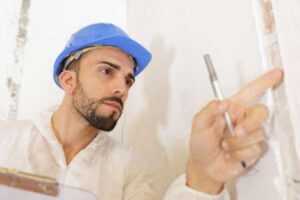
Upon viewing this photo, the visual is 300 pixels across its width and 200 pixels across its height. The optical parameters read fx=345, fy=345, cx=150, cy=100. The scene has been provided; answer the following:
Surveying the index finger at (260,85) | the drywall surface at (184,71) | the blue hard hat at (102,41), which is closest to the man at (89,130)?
the blue hard hat at (102,41)

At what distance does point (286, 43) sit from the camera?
0.61 meters

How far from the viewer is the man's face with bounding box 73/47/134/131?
3.24ft

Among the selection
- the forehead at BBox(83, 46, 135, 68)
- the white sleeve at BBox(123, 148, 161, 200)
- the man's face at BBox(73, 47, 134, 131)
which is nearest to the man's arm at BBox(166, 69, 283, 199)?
the white sleeve at BBox(123, 148, 161, 200)

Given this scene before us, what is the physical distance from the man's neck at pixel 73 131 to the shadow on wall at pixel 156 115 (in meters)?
0.22

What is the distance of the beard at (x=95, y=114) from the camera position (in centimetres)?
98

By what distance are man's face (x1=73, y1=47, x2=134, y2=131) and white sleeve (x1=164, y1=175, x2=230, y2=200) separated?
12.2 inches

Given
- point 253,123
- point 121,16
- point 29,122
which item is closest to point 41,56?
point 121,16

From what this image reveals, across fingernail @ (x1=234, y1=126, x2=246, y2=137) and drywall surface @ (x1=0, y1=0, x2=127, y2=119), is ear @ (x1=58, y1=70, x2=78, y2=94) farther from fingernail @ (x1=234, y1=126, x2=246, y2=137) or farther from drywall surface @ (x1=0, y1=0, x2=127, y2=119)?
fingernail @ (x1=234, y1=126, x2=246, y2=137)

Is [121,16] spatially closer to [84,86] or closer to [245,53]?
[84,86]

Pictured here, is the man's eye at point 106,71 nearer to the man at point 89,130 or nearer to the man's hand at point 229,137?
the man at point 89,130

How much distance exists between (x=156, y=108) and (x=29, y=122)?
417 millimetres

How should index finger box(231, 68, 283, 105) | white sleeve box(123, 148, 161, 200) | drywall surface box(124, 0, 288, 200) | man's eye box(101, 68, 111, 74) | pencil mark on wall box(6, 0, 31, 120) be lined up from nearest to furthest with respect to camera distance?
index finger box(231, 68, 283, 105) < drywall surface box(124, 0, 288, 200) < white sleeve box(123, 148, 161, 200) < man's eye box(101, 68, 111, 74) < pencil mark on wall box(6, 0, 31, 120)

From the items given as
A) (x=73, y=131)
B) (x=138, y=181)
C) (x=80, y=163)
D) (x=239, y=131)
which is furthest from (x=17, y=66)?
(x=239, y=131)

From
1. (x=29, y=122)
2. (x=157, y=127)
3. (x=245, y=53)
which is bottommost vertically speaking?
(x=157, y=127)
